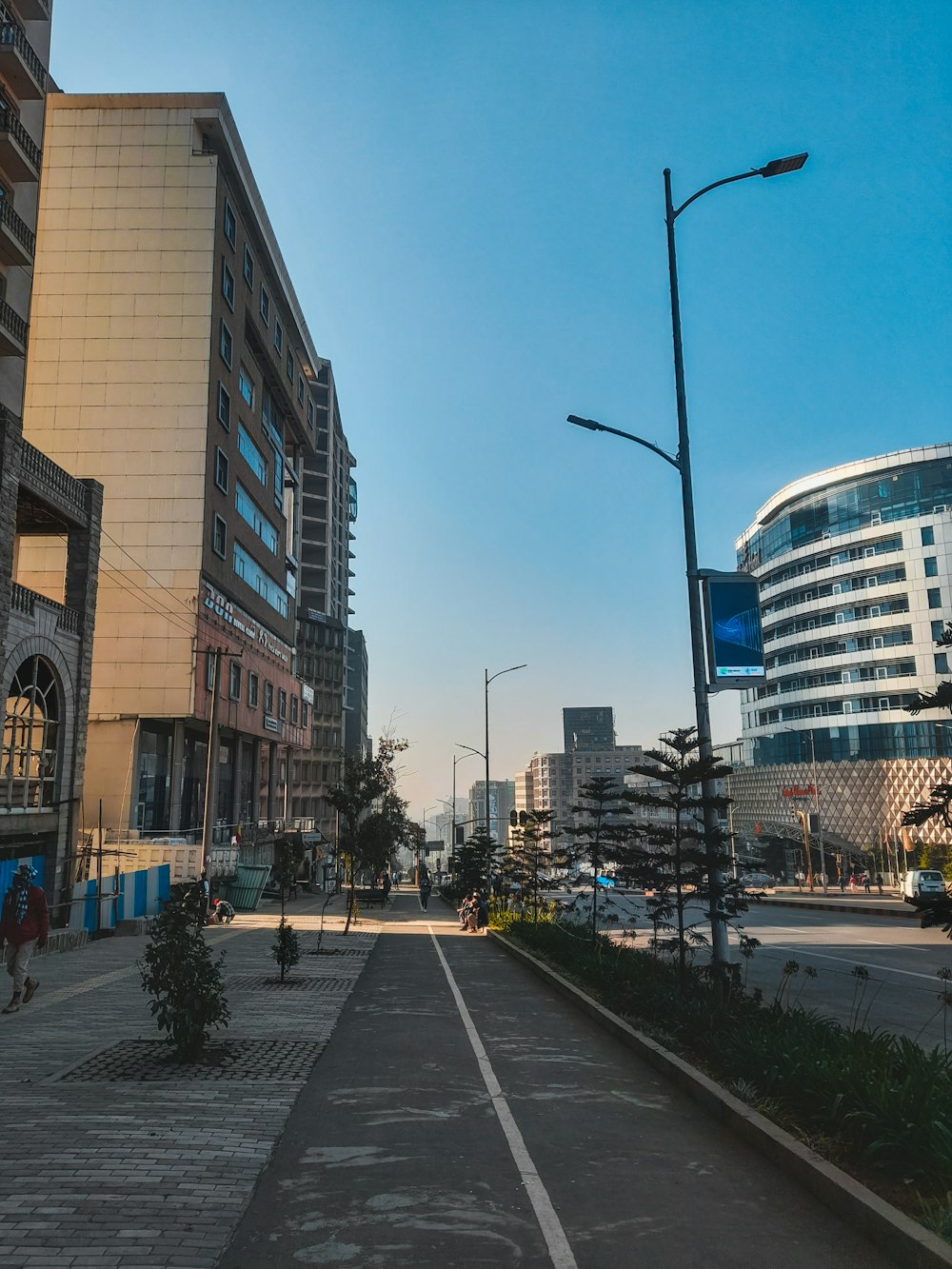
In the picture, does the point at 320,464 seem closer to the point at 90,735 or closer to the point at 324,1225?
the point at 90,735

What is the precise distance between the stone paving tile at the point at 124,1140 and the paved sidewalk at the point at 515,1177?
272 mm

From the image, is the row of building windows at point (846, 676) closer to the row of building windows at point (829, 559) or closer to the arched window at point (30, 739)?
the row of building windows at point (829, 559)

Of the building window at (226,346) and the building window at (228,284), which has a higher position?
the building window at (228,284)

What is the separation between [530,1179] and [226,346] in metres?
50.0

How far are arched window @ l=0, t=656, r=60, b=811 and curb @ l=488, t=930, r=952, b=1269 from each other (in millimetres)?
20105

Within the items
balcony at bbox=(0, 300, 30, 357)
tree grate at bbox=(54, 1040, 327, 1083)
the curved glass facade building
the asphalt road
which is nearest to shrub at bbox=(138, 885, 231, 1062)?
tree grate at bbox=(54, 1040, 327, 1083)

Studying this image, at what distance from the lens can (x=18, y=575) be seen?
4469 cm

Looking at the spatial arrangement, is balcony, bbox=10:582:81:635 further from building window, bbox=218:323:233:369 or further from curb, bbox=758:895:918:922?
curb, bbox=758:895:918:922

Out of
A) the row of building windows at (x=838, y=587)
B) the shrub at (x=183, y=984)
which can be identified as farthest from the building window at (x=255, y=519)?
the shrub at (x=183, y=984)

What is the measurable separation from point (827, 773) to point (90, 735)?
5775 cm

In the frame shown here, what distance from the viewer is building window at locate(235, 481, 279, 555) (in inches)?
2117

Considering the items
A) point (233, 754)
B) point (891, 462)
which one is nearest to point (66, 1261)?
point (233, 754)

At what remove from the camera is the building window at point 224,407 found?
49334mm

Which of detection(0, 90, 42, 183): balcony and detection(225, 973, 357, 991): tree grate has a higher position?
detection(0, 90, 42, 183): balcony
